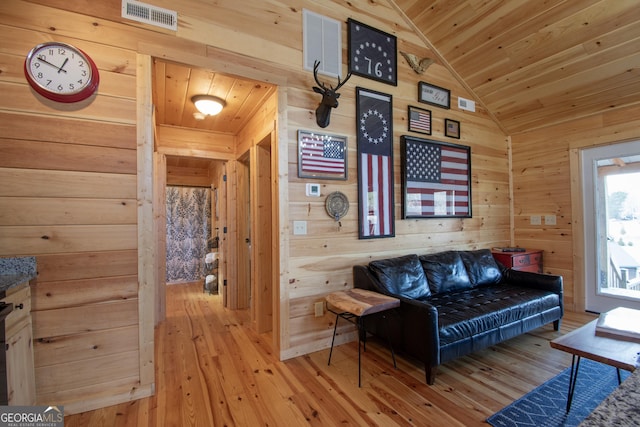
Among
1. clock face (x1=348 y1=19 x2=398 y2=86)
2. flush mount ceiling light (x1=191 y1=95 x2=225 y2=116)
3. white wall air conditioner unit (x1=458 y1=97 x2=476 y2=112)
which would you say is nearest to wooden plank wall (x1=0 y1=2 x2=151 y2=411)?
flush mount ceiling light (x1=191 y1=95 x2=225 y2=116)

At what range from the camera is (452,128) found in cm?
373

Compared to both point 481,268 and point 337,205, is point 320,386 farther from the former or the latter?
point 481,268

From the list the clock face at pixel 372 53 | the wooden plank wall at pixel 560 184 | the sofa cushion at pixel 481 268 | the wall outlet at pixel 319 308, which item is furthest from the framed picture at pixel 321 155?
the wooden plank wall at pixel 560 184

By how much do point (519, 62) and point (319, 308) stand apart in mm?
3547

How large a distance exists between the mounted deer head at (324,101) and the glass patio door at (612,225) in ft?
11.4

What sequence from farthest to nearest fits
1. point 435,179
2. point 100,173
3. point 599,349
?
point 435,179, point 100,173, point 599,349

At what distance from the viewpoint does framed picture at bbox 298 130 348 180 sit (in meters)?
2.65

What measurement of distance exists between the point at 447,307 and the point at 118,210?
2693mm

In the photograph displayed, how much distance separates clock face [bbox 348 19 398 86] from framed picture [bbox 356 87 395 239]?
7.9 inches

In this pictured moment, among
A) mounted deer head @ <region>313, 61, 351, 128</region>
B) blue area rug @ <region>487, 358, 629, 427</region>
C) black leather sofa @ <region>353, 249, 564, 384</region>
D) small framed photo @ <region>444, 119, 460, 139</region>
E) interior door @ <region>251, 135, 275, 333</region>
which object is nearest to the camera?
blue area rug @ <region>487, 358, 629, 427</region>

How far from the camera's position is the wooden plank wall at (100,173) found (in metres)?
1.77

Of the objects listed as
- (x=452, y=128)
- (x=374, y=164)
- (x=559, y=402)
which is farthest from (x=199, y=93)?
(x=559, y=402)

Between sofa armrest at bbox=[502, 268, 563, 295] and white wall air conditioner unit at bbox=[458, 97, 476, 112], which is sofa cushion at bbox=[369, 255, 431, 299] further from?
white wall air conditioner unit at bbox=[458, 97, 476, 112]

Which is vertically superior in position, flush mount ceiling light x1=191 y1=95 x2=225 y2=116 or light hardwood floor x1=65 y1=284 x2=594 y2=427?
flush mount ceiling light x1=191 y1=95 x2=225 y2=116
